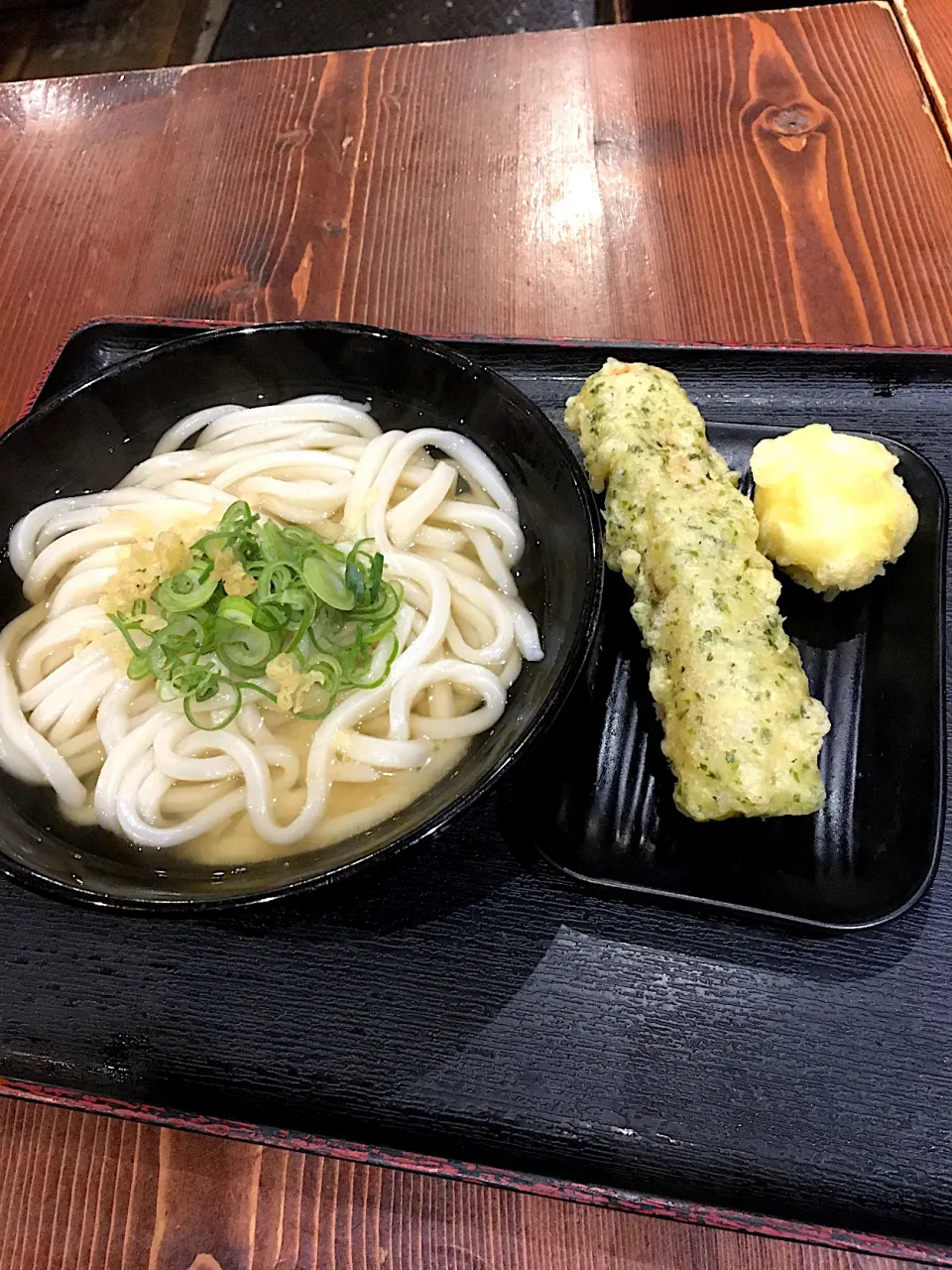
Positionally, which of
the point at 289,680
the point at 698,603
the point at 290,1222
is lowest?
the point at 290,1222

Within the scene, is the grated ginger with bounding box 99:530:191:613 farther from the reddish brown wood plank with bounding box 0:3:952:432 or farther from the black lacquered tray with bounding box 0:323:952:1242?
the reddish brown wood plank with bounding box 0:3:952:432

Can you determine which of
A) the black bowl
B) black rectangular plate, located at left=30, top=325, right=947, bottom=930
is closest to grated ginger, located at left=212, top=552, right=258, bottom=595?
the black bowl

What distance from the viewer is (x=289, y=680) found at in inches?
59.7

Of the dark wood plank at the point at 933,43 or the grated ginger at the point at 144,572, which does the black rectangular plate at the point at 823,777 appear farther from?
the dark wood plank at the point at 933,43

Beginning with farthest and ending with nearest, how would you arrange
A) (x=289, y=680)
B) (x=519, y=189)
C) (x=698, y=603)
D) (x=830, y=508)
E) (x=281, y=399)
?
(x=519, y=189) < (x=281, y=399) < (x=830, y=508) < (x=698, y=603) < (x=289, y=680)

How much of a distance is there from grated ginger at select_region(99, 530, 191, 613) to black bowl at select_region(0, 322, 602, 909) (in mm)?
327

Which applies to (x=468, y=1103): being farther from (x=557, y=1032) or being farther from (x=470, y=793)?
(x=470, y=793)

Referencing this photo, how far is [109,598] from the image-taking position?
161cm

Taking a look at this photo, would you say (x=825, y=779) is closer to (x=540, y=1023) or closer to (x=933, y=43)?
(x=540, y=1023)

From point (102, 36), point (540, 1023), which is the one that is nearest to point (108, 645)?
point (540, 1023)

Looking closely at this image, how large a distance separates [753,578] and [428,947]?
35.5 inches

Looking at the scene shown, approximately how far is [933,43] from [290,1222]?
3660mm

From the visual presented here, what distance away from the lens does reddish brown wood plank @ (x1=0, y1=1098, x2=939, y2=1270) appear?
1351mm

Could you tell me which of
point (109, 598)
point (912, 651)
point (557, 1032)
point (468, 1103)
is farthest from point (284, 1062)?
point (912, 651)
